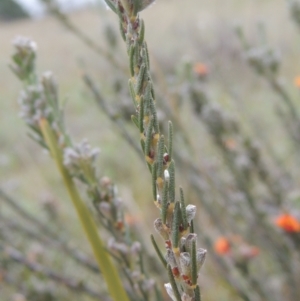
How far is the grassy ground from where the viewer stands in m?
1.99

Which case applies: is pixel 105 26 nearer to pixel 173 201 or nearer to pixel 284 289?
pixel 284 289

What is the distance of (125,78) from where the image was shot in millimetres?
1456

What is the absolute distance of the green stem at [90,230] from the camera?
0.52 meters

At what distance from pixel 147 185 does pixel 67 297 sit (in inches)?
47.2

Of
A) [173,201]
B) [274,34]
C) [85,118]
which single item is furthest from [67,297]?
[274,34]

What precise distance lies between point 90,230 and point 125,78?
97 centimetres

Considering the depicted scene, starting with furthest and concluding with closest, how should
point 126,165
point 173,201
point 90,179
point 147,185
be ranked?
1. point 126,165
2. point 147,185
3. point 90,179
4. point 173,201

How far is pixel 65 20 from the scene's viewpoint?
3.92 feet

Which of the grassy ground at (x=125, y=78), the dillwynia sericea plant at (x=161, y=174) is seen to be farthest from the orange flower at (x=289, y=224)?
the dillwynia sericea plant at (x=161, y=174)

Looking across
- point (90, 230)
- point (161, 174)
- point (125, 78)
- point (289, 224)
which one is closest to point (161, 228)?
point (161, 174)

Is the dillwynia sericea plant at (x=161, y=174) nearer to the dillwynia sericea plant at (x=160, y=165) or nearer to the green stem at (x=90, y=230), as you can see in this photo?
the dillwynia sericea plant at (x=160, y=165)

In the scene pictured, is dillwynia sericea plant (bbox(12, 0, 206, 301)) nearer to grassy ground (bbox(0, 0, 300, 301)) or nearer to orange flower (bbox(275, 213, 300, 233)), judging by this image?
grassy ground (bbox(0, 0, 300, 301))

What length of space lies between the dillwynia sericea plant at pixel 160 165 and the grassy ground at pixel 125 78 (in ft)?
1.89

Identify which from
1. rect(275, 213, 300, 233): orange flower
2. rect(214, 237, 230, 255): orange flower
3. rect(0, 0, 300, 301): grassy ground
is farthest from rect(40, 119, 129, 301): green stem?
rect(214, 237, 230, 255): orange flower
